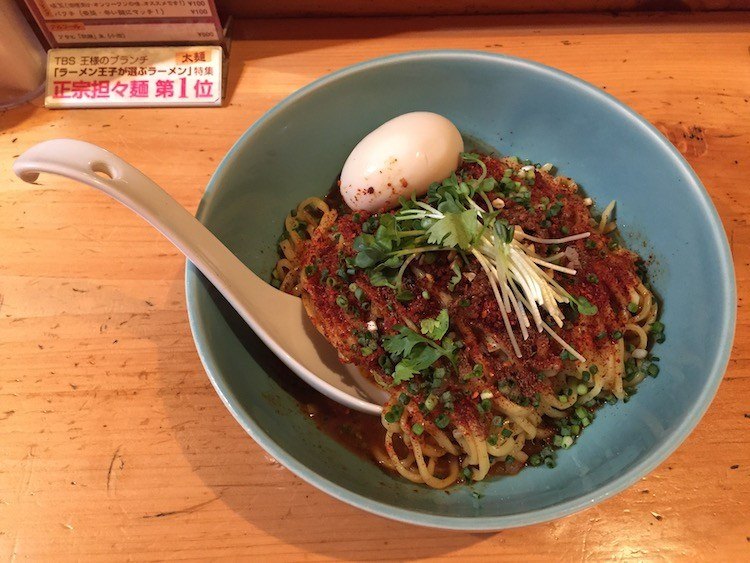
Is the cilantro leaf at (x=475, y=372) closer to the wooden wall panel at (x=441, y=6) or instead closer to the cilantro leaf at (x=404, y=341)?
the cilantro leaf at (x=404, y=341)

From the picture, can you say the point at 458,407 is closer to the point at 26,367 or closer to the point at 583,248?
the point at 583,248

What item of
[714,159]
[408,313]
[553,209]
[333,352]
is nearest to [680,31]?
[714,159]

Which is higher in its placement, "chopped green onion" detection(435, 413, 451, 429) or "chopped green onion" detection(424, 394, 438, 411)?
"chopped green onion" detection(424, 394, 438, 411)

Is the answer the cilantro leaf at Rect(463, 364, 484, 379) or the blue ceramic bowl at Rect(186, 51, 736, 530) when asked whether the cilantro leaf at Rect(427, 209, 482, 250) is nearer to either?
the cilantro leaf at Rect(463, 364, 484, 379)

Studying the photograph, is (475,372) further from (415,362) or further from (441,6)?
(441,6)

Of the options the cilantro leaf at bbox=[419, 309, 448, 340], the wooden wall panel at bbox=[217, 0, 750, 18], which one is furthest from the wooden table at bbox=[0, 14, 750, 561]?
the cilantro leaf at bbox=[419, 309, 448, 340]

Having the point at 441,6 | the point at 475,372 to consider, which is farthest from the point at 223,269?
the point at 441,6
